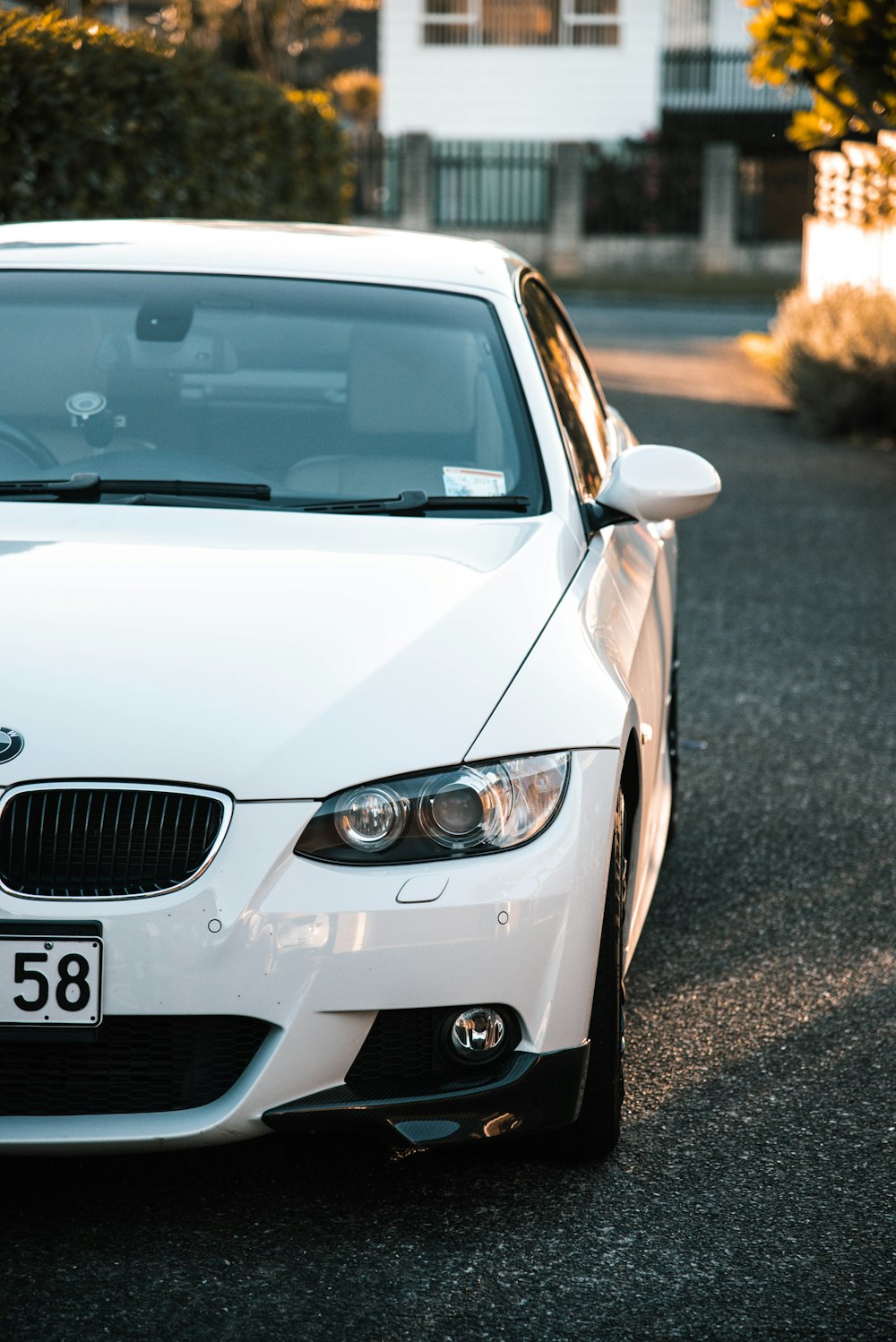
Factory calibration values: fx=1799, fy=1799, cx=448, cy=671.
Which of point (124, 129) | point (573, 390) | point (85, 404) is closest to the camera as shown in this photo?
point (85, 404)

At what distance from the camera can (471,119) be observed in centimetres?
3675

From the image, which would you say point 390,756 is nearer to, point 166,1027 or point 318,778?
point 318,778

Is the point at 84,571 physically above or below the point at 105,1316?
above

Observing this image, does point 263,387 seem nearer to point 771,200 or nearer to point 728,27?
point 771,200

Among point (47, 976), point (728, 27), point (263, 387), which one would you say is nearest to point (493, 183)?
point (728, 27)

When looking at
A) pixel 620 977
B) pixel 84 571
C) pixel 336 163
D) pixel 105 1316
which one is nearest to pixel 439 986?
pixel 620 977

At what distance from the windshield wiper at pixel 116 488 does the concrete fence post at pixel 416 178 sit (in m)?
34.0

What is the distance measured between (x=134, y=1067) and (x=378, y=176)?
3660 centimetres

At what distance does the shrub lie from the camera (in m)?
14.3

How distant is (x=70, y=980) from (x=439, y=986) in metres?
0.54

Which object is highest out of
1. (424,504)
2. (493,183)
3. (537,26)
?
(537,26)

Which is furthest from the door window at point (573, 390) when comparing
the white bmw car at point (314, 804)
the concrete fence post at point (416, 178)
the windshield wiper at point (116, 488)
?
the concrete fence post at point (416, 178)

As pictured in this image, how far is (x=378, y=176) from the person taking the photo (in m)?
37.6

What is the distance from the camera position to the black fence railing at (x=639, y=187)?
37.0 m
